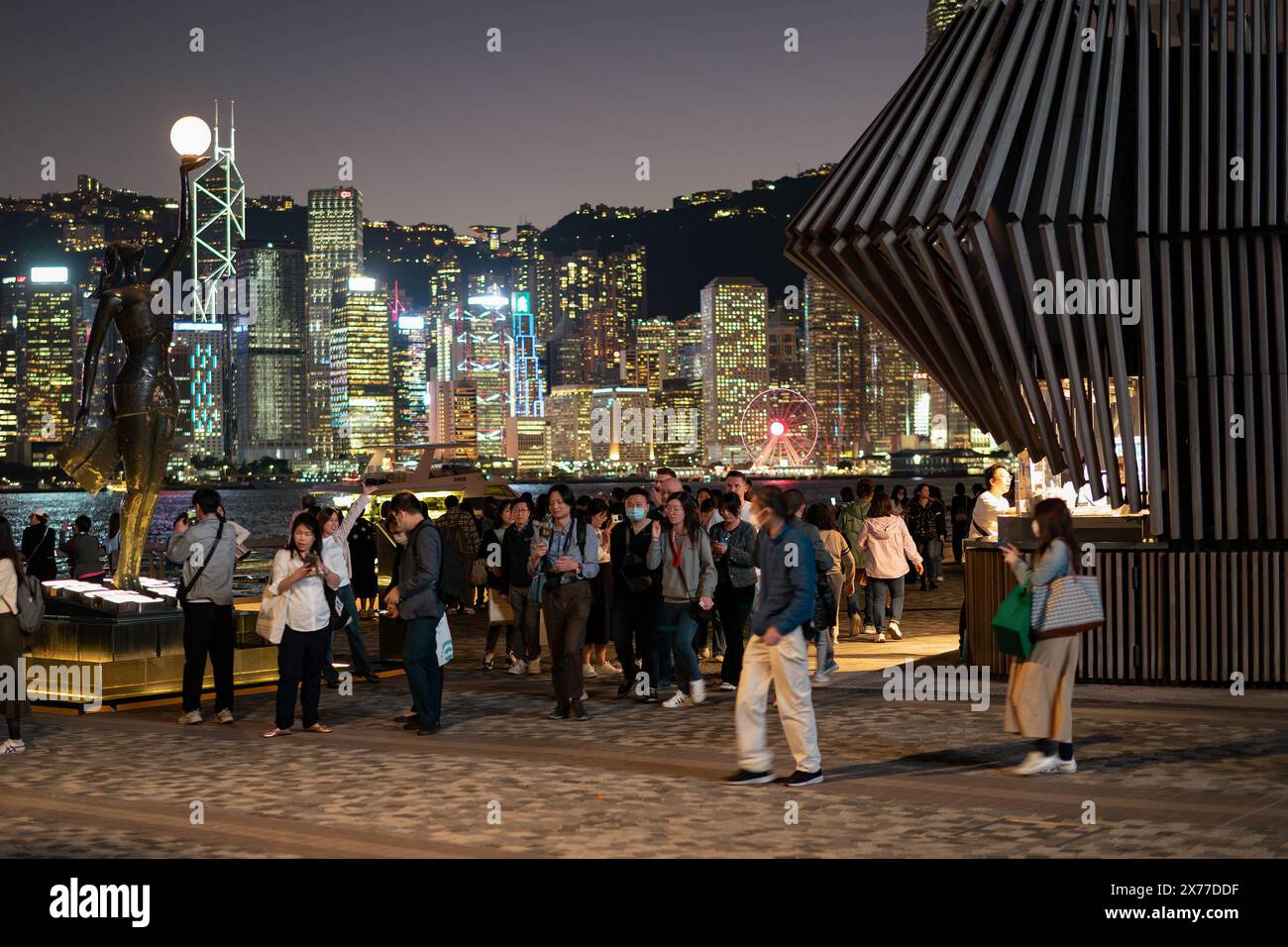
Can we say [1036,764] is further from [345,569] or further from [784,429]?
[784,429]

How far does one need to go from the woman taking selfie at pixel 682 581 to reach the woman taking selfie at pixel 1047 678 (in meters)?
3.19

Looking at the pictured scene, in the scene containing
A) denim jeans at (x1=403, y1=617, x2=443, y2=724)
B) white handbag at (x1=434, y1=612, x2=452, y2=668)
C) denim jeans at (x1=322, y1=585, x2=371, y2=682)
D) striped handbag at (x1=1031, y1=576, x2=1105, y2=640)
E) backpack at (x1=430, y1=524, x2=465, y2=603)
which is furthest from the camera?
denim jeans at (x1=322, y1=585, x2=371, y2=682)

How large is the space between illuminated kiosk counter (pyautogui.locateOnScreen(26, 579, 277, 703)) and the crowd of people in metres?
0.68

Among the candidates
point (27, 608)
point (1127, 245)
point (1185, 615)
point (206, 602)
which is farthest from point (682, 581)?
point (27, 608)

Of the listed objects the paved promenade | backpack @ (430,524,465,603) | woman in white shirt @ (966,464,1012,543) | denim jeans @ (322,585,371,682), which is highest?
woman in white shirt @ (966,464,1012,543)

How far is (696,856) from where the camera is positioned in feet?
22.9

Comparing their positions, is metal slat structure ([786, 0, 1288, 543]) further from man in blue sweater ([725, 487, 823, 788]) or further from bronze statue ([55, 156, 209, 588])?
bronze statue ([55, 156, 209, 588])

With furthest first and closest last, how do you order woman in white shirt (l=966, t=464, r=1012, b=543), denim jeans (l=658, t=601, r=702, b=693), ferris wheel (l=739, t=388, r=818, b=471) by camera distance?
ferris wheel (l=739, t=388, r=818, b=471) < woman in white shirt (l=966, t=464, r=1012, b=543) < denim jeans (l=658, t=601, r=702, b=693)

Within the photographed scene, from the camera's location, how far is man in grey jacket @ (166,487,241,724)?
1110cm

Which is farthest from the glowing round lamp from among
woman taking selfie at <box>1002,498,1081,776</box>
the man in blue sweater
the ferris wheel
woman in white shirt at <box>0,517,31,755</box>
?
the ferris wheel

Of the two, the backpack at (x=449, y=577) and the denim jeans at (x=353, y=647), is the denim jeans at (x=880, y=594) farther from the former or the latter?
the backpack at (x=449, y=577)

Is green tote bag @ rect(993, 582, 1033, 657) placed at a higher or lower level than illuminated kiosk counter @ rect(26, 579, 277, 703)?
higher

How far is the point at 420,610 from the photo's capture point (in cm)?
1079

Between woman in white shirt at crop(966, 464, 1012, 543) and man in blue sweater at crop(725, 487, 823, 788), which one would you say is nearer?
man in blue sweater at crop(725, 487, 823, 788)
